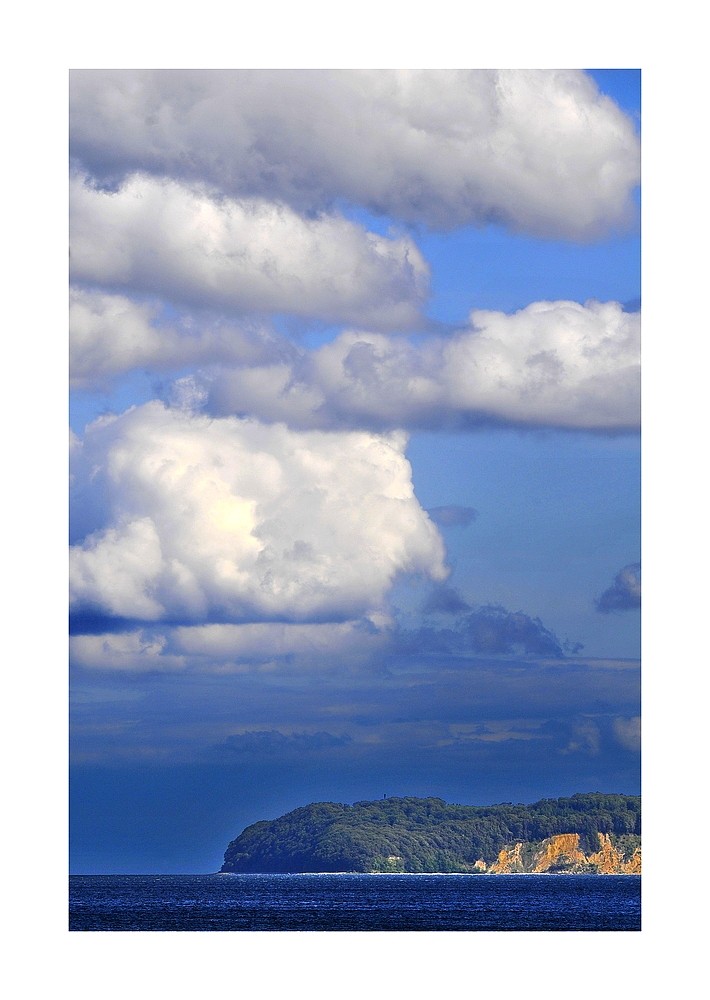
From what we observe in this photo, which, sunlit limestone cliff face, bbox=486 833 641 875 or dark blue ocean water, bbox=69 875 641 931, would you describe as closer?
dark blue ocean water, bbox=69 875 641 931

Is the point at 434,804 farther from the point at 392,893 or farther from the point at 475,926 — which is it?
the point at 475,926

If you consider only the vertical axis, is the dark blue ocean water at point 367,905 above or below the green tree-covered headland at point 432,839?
below

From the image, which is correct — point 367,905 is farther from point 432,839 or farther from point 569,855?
point 569,855

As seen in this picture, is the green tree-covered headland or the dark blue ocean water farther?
the green tree-covered headland

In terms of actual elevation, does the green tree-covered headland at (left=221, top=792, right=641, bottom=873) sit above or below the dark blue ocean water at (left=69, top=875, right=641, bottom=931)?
above
